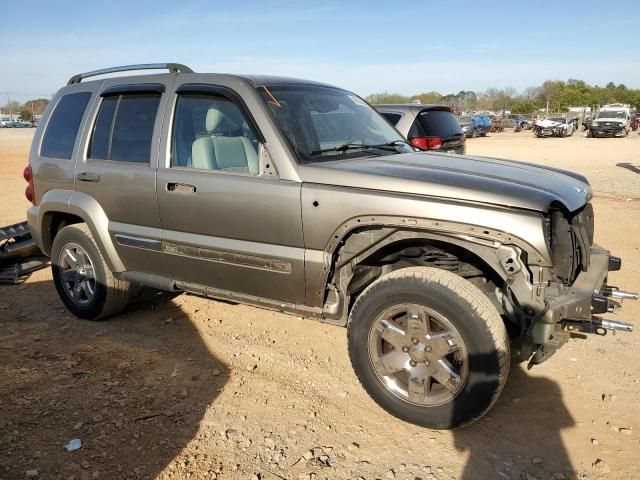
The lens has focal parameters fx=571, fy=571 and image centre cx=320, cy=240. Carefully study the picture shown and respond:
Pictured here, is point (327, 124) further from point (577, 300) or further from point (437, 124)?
point (437, 124)

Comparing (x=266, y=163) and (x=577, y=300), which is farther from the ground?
(x=266, y=163)

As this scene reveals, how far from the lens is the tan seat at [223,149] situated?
377cm

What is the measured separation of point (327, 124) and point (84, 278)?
2570 mm

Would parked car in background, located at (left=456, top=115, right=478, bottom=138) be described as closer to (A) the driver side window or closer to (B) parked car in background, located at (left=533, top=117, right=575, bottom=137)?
→ (B) parked car in background, located at (left=533, top=117, right=575, bottom=137)

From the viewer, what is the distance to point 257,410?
352cm

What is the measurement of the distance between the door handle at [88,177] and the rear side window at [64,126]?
29cm

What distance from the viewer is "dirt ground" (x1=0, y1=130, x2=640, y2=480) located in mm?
2963

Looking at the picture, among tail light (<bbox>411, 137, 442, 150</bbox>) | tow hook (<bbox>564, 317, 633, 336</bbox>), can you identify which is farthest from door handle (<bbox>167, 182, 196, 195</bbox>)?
tail light (<bbox>411, 137, 442, 150</bbox>)

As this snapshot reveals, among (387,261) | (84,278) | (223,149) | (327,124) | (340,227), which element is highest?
(327,124)

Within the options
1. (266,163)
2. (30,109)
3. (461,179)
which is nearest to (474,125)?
(266,163)

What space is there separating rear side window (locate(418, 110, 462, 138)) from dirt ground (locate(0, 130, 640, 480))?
4.59 metres

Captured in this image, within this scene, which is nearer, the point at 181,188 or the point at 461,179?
the point at 461,179

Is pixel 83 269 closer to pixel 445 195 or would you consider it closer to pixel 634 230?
pixel 445 195

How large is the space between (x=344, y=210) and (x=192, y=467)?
1.61m
